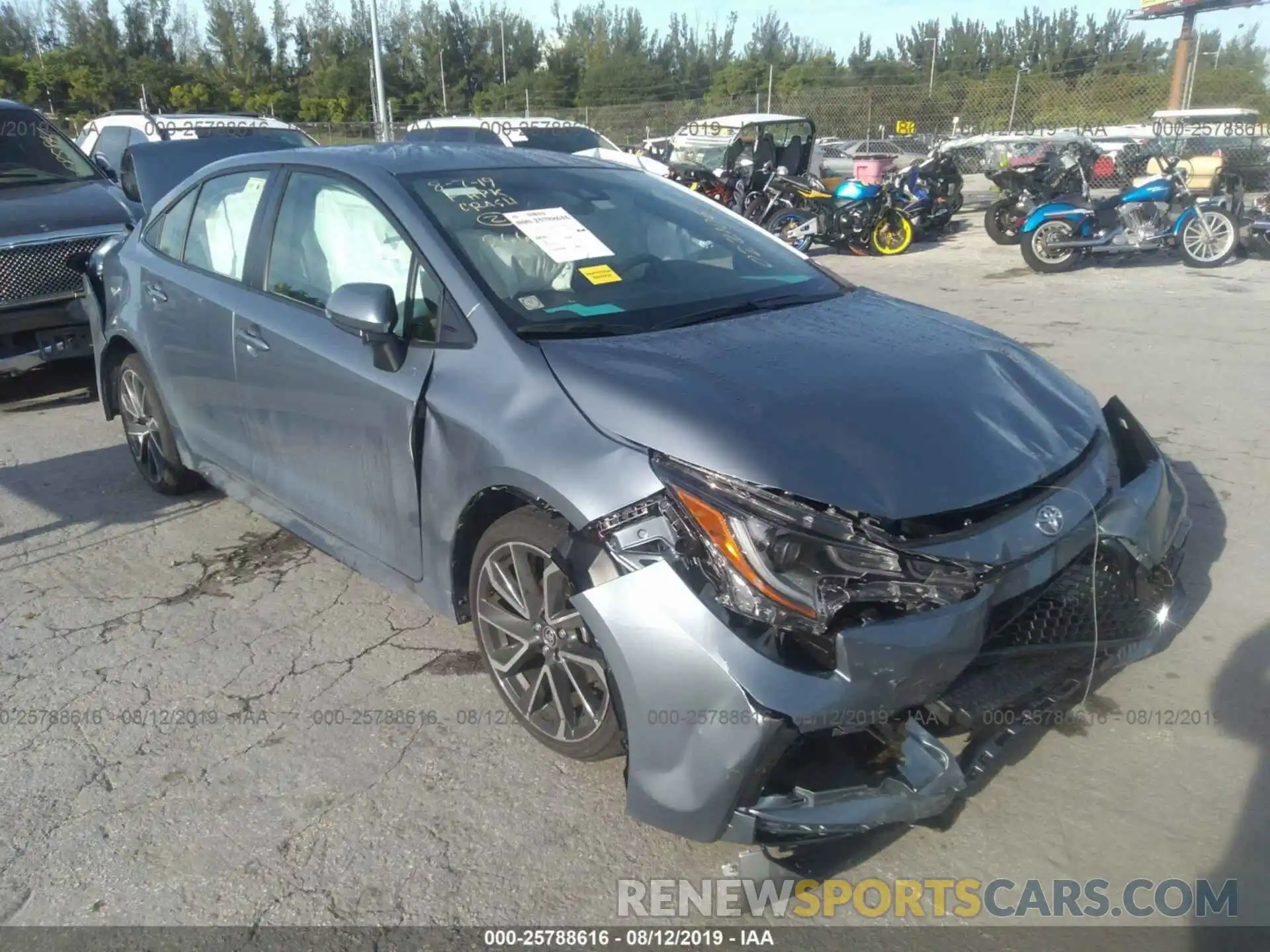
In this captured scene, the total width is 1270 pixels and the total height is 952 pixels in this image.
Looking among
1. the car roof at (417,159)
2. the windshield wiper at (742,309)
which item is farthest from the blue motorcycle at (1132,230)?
the windshield wiper at (742,309)

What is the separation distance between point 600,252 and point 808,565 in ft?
5.26

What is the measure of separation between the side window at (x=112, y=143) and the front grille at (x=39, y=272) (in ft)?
21.9

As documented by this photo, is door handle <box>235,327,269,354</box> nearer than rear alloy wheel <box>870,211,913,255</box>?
Yes

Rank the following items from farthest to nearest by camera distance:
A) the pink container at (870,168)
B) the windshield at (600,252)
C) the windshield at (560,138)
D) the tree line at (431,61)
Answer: the tree line at (431,61)
the pink container at (870,168)
the windshield at (560,138)
the windshield at (600,252)

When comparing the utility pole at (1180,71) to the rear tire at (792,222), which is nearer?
the rear tire at (792,222)

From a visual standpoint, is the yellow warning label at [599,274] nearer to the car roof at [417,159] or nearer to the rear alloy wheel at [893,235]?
the car roof at [417,159]

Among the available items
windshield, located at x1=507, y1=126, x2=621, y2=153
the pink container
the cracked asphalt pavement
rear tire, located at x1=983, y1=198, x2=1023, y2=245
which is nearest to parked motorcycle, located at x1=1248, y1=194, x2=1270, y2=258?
rear tire, located at x1=983, y1=198, x2=1023, y2=245

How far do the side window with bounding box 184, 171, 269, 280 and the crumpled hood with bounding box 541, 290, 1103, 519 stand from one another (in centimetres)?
185

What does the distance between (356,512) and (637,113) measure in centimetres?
3322

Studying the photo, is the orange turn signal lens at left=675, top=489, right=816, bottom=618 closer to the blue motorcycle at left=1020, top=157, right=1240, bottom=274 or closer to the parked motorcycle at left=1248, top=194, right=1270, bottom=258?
the blue motorcycle at left=1020, top=157, right=1240, bottom=274

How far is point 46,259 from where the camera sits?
6770 mm

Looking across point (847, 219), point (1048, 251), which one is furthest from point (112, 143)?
point (1048, 251)

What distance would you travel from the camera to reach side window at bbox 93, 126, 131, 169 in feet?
42.3

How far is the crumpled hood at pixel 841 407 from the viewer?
2.50 m
